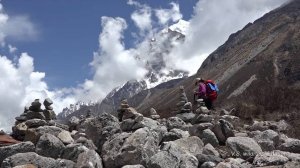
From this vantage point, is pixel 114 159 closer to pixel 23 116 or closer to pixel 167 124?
pixel 167 124

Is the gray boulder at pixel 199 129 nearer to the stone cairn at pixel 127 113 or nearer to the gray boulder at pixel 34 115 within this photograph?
the stone cairn at pixel 127 113

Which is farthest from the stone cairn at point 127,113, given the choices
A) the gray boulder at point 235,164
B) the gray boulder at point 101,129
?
the gray boulder at point 235,164

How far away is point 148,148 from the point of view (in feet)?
47.6

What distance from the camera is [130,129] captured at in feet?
63.1

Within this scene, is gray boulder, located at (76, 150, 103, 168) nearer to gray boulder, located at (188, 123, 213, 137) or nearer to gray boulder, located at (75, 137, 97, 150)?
gray boulder, located at (75, 137, 97, 150)

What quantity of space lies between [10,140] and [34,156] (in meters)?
6.32

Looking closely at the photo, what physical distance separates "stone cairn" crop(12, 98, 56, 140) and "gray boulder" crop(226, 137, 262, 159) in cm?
841

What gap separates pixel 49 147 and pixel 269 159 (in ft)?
22.4

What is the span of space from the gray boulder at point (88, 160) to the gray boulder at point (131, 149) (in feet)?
1.53

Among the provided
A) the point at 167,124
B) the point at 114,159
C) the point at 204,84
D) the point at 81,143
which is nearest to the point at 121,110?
the point at 167,124

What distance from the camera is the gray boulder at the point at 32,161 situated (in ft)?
45.4

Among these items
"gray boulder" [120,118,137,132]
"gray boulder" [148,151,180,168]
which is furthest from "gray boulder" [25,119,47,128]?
"gray boulder" [148,151,180,168]

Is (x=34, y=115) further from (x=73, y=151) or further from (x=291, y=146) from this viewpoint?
(x=291, y=146)

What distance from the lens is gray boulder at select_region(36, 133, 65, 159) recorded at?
50.5 ft
